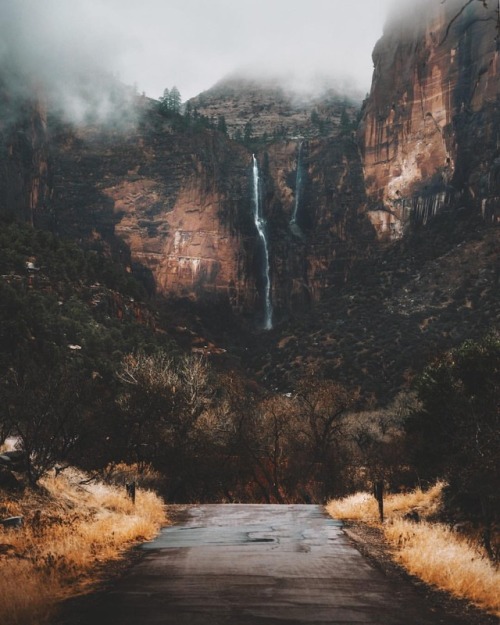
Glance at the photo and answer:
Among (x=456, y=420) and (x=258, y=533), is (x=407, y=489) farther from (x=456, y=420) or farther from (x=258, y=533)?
(x=258, y=533)

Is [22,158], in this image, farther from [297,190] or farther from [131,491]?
[131,491]

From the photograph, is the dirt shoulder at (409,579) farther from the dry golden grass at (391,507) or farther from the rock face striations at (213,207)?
the rock face striations at (213,207)

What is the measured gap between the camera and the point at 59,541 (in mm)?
11633

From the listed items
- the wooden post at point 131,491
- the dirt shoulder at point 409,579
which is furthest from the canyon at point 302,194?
the dirt shoulder at point 409,579

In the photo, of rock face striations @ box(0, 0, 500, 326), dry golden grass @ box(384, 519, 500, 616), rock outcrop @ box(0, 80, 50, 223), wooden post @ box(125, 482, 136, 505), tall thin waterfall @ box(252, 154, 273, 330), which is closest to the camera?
dry golden grass @ box(384, 519, 500, 616)

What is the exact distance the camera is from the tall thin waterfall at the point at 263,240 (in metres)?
122

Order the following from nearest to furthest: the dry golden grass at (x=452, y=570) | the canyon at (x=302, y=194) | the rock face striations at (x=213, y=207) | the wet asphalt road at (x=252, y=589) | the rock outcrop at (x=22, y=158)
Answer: the wet asphalt road at (x=252, y=589), the dry golden grass at (x=452, y=570), the canyon at (x=302, y=194), the rock outcrop at (x=22, y=158), the rock face striations at (x=213, y=207)

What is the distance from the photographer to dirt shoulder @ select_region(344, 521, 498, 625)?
7.27 metres

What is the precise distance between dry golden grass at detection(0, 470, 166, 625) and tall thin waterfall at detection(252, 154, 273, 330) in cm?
9921

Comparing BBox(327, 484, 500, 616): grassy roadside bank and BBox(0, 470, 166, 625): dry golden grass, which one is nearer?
BBox(0, 470, 166, 625): dry golden grass

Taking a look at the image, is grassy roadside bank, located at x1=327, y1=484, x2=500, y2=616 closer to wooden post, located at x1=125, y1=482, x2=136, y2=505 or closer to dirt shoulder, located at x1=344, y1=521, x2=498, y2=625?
dirt shoulder, located at x1=344, y1=521, x2=498, y2=625

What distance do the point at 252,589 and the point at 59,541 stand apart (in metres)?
4.66

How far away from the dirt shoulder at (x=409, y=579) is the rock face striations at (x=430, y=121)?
8385 centimetres

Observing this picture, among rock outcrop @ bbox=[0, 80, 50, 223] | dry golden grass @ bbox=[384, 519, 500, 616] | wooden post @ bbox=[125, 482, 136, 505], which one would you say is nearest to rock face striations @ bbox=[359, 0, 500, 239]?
rock outcrop @ bbox=[0, 80, 50, 223]
